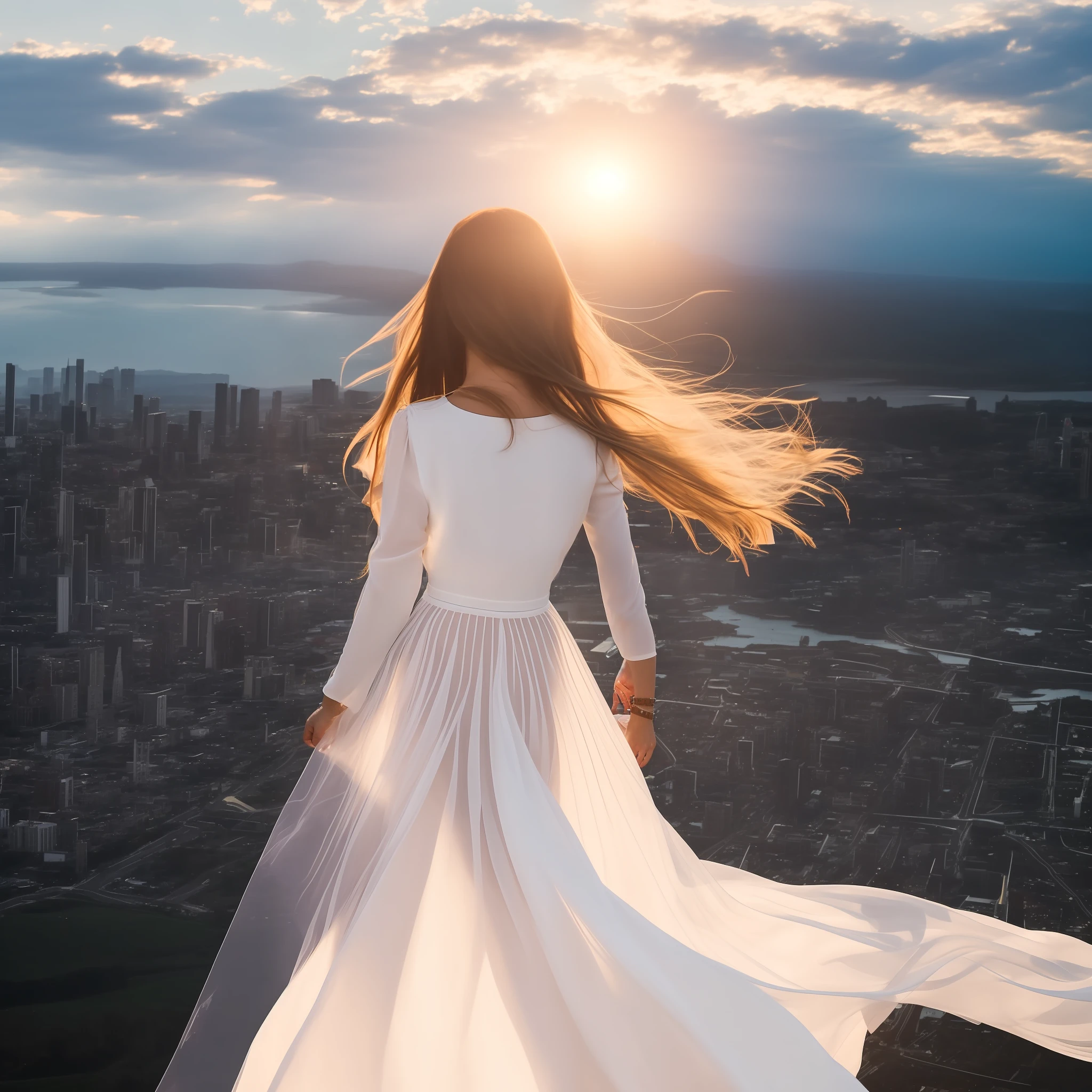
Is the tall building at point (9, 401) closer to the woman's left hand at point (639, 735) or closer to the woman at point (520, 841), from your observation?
the woman at point (520, 841)

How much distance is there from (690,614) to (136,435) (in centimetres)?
1287

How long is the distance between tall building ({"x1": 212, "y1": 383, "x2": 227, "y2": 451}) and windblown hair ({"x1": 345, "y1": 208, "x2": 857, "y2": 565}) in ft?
58.8

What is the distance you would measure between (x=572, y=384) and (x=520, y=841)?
2.41ft

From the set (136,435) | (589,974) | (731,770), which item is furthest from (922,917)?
(136,435)

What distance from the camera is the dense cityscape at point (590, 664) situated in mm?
6223

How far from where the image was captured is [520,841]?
1438 mm

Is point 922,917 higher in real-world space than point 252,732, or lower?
higher

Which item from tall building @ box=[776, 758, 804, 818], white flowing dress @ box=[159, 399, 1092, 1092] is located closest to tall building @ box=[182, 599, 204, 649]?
tall building @ box=[776, 758, 804, 818]

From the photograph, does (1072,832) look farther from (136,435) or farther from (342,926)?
(136,435)

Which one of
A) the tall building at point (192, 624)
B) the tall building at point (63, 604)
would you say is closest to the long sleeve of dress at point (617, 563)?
the tall building at point (192, 624)

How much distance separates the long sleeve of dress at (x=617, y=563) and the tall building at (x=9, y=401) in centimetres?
2060

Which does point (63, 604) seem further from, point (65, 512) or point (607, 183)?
point (607, 183)

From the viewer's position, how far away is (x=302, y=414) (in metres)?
17.2

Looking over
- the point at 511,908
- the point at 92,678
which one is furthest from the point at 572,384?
A: the point at 92,678
